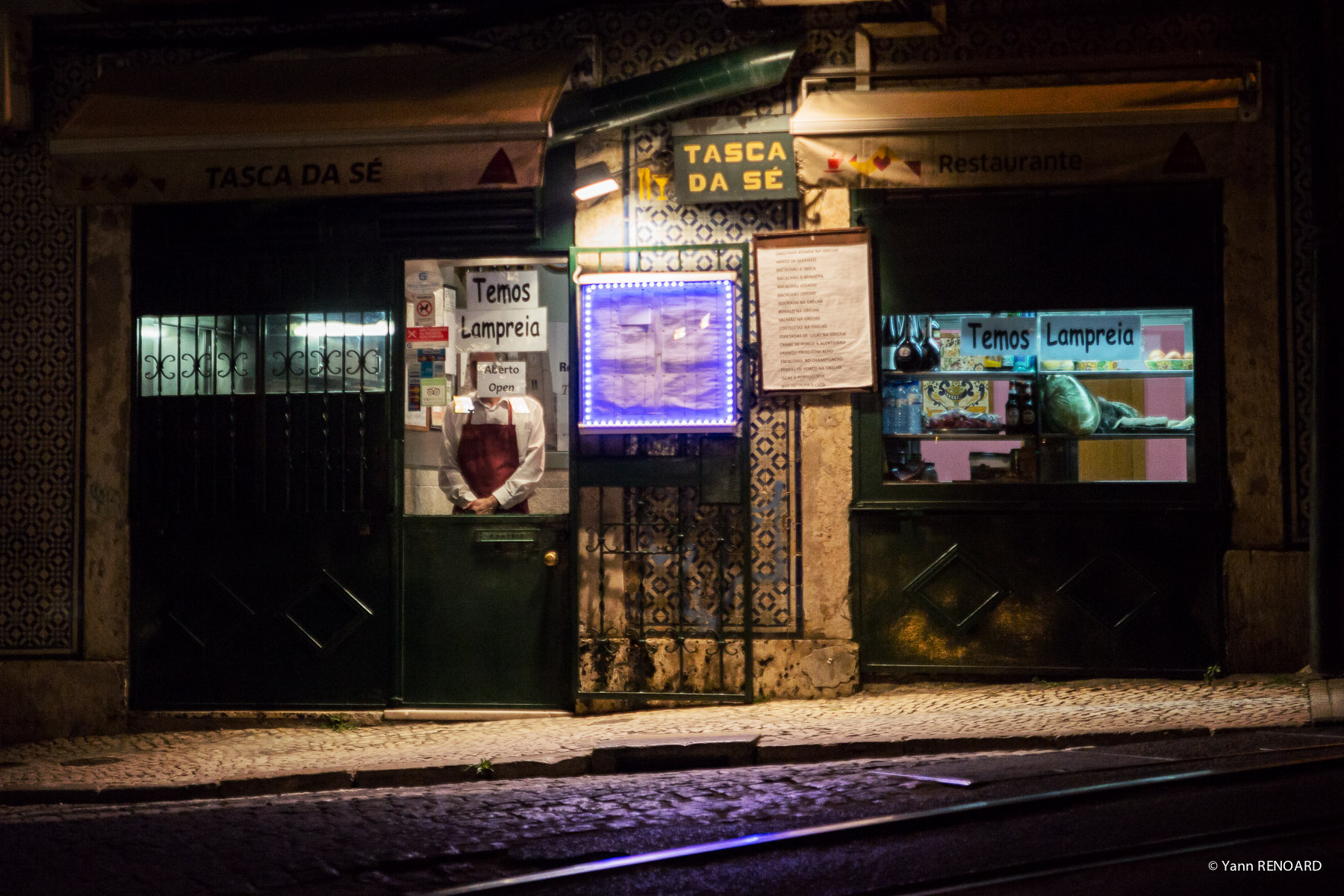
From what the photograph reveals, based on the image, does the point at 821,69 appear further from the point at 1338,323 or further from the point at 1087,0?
the point at 1338,323

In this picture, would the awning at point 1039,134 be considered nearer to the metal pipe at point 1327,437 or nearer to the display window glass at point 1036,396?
the metal pipe at point 1327,437

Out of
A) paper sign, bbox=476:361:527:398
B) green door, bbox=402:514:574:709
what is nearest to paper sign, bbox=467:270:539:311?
paper sign, bbox=476:361:527:398

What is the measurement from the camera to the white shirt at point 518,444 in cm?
858

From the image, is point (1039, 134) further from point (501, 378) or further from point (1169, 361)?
point (501, 378)

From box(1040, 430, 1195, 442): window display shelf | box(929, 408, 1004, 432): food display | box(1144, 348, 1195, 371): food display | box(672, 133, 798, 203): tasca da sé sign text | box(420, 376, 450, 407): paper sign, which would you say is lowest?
box(1040, 430, 1195, 442): window display shelf

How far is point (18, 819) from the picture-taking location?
5.97 metres

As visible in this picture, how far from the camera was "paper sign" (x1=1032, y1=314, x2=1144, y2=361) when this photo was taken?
25.8 ft

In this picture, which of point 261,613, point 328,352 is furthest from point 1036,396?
point 261,613

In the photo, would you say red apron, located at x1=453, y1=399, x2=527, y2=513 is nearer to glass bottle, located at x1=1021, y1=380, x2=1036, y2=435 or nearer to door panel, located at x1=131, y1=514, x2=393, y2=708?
door panel, located at x1=131, y1=514, x2=393, y2=708

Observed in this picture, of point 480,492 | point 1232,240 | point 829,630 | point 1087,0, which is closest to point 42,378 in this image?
point 480,492

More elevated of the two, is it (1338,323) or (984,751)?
(1338,323)

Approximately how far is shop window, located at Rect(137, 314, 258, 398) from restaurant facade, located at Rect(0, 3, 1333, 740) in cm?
3

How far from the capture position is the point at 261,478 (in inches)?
327

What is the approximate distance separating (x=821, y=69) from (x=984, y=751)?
447cm
